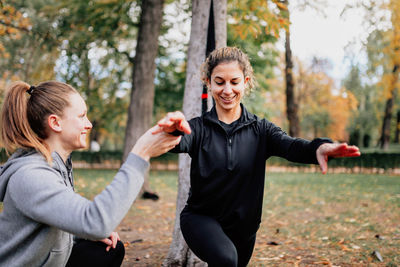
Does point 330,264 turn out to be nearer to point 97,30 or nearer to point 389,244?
point 389,244

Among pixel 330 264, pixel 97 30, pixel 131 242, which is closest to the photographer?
pixel 330 264

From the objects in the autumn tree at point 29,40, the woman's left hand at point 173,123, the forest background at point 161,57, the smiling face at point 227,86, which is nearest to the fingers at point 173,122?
the woman's left hand at point 173,123

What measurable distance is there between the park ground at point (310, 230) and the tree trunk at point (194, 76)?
63 cm

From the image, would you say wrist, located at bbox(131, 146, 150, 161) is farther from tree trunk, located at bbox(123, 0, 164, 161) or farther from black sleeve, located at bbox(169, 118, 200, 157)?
tree trunk, located at bbox(123, 0, 164, 161)

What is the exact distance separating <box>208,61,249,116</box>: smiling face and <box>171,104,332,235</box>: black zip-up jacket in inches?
5.5

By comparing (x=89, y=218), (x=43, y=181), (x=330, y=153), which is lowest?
→ (x=89, y=218)

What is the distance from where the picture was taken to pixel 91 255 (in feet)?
8.00

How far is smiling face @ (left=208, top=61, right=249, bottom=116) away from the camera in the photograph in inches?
108

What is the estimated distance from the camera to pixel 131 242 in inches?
217

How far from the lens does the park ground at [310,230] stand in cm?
444

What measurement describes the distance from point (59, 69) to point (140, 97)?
746 cm

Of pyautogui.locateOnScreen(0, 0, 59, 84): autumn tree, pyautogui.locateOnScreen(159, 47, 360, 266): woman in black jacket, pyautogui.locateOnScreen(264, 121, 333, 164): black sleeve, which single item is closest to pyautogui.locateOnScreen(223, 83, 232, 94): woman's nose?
pyautogui.locateOnScreen(159, 47, 360, 266): woman in black jacket

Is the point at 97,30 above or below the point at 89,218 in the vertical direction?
above

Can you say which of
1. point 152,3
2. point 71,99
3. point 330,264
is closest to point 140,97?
point 152,3
